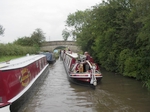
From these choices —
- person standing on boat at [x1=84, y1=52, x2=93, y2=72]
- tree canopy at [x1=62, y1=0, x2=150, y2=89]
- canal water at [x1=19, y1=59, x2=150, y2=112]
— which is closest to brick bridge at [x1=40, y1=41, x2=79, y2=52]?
tree canopy at [x1=62, y1=0, x2=150, y2=89]

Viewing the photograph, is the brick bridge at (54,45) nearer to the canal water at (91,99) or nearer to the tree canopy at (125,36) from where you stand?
the tree canopy at (125,36)

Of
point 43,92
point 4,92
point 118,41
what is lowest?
point 43,92

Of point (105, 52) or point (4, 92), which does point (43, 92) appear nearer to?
point (4, 92)

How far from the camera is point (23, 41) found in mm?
46250

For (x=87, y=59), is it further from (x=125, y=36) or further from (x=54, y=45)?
(x=54, y=45)

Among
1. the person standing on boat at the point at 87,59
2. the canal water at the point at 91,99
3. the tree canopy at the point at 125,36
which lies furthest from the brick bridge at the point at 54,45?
the canal water at the point at 91,99

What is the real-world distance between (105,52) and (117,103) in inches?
452

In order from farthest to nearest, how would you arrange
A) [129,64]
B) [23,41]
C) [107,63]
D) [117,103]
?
[23,41], [107,63], [129,64], [117,103]

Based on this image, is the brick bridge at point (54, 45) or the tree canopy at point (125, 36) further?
the brick bridge at point (54, 45)

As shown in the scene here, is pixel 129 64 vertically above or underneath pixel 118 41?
underneath

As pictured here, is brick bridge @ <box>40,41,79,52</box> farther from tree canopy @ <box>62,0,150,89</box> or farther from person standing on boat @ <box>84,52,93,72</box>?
person standing on boat @ <box>84,52,93,72</box>

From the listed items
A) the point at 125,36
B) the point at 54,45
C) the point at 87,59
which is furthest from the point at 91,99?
the point at 54,45

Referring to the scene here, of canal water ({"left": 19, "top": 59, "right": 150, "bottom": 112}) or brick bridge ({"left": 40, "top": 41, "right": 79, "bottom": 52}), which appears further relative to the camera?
brick bridge ({"left": 40, "top": 41, "right": 79, "bottom": 52})

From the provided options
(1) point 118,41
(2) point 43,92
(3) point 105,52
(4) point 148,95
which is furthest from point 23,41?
(4) point 148,95
